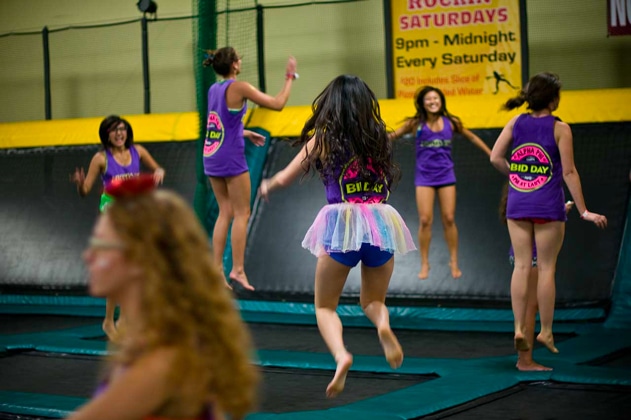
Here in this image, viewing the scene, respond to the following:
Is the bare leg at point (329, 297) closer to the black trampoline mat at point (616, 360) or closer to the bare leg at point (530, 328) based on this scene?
the bare leg at point (530, 328)

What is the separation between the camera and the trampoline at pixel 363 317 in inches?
179

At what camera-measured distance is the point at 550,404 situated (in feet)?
14.2

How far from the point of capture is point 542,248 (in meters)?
4.73

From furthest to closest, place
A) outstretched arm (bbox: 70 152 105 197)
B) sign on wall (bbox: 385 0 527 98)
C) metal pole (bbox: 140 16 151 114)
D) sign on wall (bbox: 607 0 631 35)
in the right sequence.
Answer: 1. metal pole (bbox: 140 16 151 114)
2. sign on wall (bbox: 385 0 527 98)
3. sign on wall (bbox: 607 0 631 35)
4. outstretched arm (bbox: 70 152 105 197)

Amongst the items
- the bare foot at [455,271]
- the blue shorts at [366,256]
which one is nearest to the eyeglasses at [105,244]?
the blue shorts at [366,256]

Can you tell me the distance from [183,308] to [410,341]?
Answer: 4602 millimetres

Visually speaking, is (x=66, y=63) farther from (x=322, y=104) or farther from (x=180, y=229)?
(x=180, y=229)

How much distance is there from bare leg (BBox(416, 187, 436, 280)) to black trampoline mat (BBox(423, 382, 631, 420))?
2312mm

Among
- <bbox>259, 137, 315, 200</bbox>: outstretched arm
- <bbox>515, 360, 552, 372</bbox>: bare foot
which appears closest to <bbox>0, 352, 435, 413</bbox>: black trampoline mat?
<bbox>515, 360, 552, 372</bbox>: bare foot

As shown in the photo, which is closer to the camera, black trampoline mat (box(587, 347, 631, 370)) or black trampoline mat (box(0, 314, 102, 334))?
black trampoline mat (box(587, 347, 631, 370))

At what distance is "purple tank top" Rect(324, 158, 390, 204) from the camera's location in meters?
4.11

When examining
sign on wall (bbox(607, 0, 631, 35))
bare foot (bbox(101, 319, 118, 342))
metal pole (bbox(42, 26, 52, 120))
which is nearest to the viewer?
bare foot (bbox(101, 319, 118, 342))

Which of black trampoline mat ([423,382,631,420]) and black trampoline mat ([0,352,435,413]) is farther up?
black trampoline mat ([0,352,435,413])

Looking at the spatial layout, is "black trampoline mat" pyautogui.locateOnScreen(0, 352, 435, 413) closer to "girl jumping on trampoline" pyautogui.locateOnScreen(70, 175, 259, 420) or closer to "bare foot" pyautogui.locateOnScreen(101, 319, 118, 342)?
"bare foot" pyautogui.locateOnScreen(101, 319, 118, 342)
